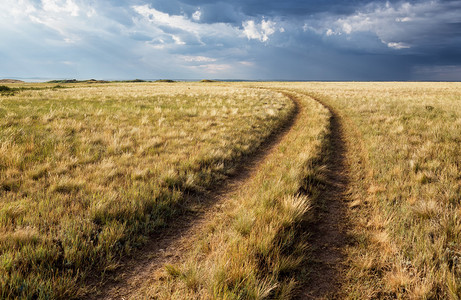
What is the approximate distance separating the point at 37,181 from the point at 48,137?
3.85 meters

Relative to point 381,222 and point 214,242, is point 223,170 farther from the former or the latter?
point 381,222

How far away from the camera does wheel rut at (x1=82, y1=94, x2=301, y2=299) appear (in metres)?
2.69

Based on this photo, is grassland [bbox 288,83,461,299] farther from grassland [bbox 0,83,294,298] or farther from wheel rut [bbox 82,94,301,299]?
grassland [bbox 0,83,294,298]

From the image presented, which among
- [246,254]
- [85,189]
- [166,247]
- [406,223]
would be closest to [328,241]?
[406,223]

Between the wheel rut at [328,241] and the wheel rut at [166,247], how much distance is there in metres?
1.79

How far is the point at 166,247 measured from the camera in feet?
11.3

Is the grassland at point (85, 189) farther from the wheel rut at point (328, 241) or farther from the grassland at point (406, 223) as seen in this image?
the grassland at point (406, 223)

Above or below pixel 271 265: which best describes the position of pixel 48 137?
above

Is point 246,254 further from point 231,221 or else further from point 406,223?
point 406,223

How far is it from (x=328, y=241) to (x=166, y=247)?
2.55 meters

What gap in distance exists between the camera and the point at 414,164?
237 inches

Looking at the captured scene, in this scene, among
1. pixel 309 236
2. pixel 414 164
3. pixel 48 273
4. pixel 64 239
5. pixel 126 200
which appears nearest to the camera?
pixel 48 273

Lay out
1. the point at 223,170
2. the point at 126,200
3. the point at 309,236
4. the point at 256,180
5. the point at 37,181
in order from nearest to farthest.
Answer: the point at 309,236, the point at 126,200, the point at 37,181, the point at 256,180, the point at 223,170

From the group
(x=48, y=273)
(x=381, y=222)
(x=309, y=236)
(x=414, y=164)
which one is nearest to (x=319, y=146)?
(x=414, y=164)
